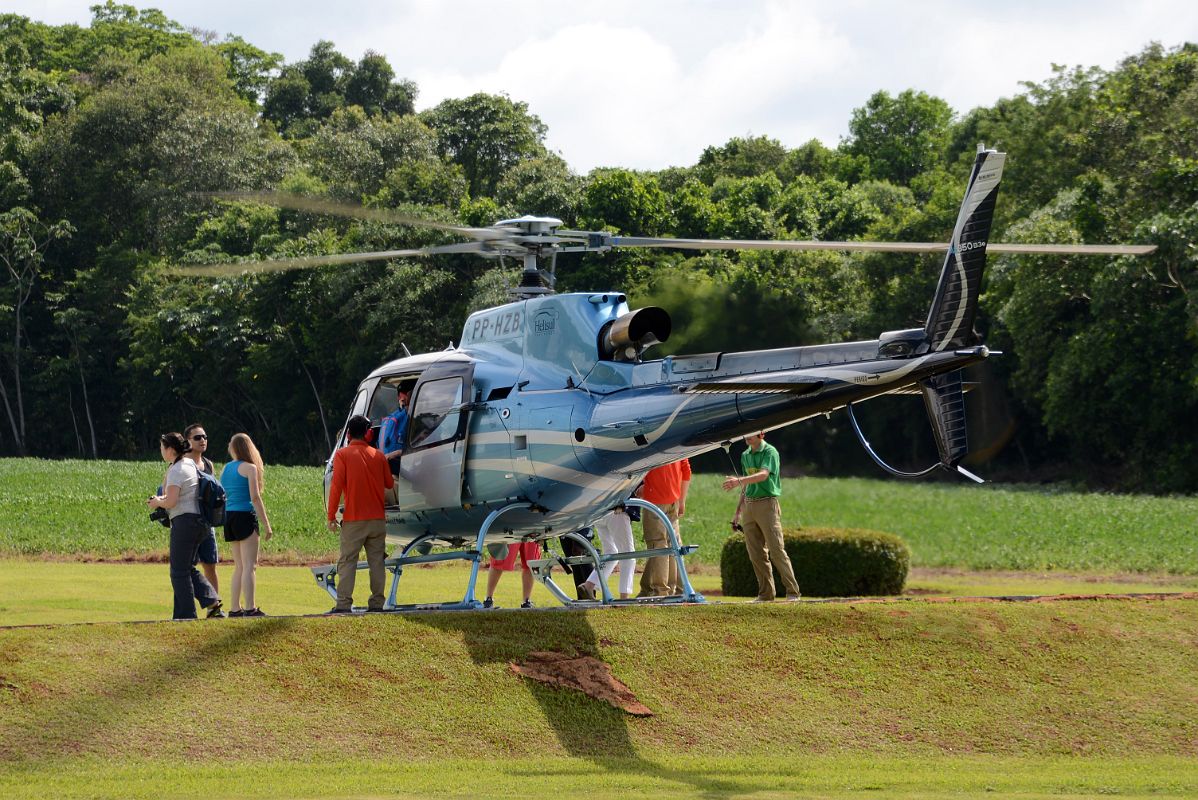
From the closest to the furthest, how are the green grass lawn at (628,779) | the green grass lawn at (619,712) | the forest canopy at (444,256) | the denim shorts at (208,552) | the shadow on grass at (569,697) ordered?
the green grass lawn at (628,779)
the green grass lawn at (619,712)
the shadow on grass at (569,697)
the denim shorts at (208,552)
the forest canopy at (444,256)

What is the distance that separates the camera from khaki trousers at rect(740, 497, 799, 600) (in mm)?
15656

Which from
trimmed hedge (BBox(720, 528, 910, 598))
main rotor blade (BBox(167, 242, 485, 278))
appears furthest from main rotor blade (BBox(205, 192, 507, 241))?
trimmed hedge (BBox(720, 528, 910, 598))

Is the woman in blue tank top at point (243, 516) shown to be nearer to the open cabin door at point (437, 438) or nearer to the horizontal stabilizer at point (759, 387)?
the open cabin door at point (437, 438)

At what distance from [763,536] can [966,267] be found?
497 cm

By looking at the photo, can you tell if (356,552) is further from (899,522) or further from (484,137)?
(484,137)

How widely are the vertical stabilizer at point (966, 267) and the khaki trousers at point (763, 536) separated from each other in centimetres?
442

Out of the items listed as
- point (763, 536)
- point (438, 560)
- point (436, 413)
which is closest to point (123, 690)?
point (438, 560)

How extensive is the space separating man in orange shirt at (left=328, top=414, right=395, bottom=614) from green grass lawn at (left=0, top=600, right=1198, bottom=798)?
126 cm

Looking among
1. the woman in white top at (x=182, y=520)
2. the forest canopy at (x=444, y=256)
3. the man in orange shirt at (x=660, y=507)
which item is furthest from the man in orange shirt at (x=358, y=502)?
the forest canopy at (x=444, y=256)

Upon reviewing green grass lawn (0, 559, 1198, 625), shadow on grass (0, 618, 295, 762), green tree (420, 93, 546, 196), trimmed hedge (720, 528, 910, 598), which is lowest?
green grass lawn (0, 559, 1198, 625)

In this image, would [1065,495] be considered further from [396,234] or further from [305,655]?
[305,655]

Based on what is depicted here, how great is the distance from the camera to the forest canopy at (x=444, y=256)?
46844 mm

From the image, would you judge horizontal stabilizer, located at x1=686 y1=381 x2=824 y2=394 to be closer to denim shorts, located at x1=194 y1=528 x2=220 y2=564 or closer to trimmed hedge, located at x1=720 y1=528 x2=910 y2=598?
denim shorts, located at x1=194 y1=528 x2=220 y2=564

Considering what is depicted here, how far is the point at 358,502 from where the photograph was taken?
13.7 metres
